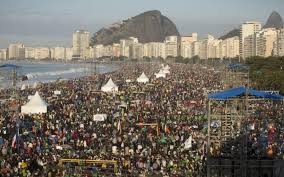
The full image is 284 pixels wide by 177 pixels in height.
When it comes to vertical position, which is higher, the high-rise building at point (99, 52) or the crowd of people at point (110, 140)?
the high-rise building at point (99, 52)

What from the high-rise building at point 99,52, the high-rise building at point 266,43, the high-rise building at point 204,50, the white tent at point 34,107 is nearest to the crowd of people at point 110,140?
the white tent at point 34,107

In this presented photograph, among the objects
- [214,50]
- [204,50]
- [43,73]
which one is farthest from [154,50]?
[43,73]

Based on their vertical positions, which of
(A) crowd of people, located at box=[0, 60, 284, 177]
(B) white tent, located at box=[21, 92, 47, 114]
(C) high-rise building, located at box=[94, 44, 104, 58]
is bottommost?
(A) crowd of people, located at box=[0, 60, 284, 177]

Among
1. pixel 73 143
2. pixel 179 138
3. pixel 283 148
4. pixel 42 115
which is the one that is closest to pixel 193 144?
pixel 179 138

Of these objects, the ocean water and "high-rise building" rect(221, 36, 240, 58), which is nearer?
the ocean water

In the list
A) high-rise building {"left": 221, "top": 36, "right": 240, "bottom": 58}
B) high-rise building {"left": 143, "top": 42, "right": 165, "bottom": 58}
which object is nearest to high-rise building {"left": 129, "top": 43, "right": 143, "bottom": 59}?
high-rise building {"left": 143, "top": 42, "right": 165, "bottom": 58}

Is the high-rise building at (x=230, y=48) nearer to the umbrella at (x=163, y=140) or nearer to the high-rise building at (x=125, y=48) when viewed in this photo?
the high-rise building at (x=125, y=48)

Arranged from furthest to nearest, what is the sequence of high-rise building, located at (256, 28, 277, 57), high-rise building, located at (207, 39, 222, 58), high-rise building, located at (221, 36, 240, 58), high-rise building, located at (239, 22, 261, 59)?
high-rise building, located at (207, 39, 222, 58)
high-rise building, located at (221, 36, 240, 58)
high-rise building, located at (239, 22, 261, 59)
high-rise building, located at (256, 28, 277, 57)

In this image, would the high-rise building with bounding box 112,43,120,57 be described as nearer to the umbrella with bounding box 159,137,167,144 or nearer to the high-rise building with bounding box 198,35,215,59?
the high-rise building with bounding box 198,35,215,59

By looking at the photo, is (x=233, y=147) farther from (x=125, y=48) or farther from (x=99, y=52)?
(x=99, y=52)
